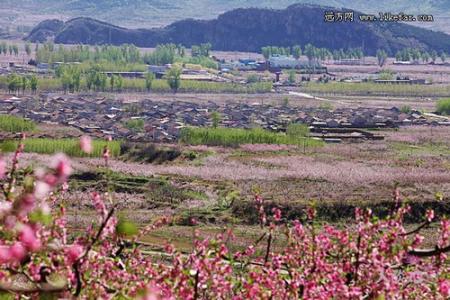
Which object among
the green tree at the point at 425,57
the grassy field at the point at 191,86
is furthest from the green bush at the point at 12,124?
the green tree at the point at 425,57

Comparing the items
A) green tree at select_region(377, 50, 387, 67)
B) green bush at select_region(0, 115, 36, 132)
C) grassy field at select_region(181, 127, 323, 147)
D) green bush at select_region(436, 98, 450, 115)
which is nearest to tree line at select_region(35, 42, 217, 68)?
green tree at select_region(377, 50, 387, 67)

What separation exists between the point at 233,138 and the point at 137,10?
147m

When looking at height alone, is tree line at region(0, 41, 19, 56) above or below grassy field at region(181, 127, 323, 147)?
below

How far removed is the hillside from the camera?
172 m

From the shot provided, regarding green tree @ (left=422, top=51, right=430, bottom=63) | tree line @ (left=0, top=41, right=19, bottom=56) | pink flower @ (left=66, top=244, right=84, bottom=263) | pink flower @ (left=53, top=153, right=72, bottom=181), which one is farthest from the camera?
green tree @ (left=422, top=51, right=430, bottom=63)

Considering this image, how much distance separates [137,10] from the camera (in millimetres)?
186375

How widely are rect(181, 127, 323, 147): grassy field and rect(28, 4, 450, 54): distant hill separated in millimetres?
79579

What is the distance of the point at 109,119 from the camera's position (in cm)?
5219

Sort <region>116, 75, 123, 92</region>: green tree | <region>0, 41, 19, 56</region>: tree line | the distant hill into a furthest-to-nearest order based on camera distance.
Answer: the distant hill, <region>0, 41, 19, 56</region>: tree line, <region>116, 75, 123, 92</region>: green tree

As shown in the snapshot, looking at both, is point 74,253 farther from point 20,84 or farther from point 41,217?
point 20,84

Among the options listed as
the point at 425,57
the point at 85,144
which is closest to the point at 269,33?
the point at 425,57

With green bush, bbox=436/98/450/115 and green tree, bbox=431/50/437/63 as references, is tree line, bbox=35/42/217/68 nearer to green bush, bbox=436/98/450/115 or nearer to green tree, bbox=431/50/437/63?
green tree, bbox=431/50/437/63

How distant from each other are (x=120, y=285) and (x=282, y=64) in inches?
3779

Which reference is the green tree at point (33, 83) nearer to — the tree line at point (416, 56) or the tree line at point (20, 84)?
the tree line at point (20, 84)
